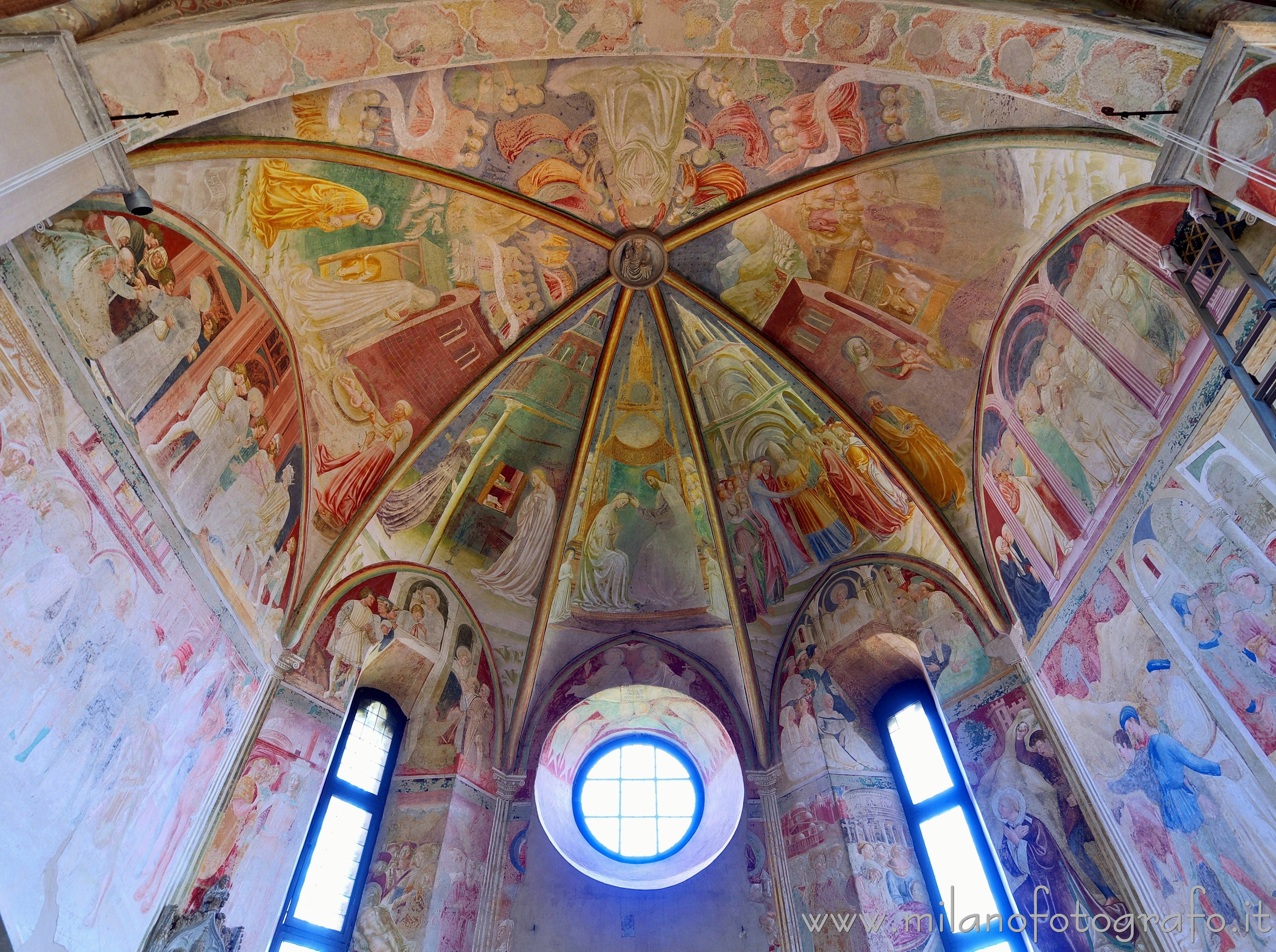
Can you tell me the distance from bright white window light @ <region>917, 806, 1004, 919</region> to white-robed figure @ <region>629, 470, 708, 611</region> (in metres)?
4.52

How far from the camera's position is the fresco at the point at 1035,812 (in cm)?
745

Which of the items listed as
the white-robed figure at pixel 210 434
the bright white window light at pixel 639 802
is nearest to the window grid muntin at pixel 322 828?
the bright white window light at pixel 639 802

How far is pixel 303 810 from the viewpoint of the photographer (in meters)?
8.59

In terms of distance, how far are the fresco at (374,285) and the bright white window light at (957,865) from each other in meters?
7.98

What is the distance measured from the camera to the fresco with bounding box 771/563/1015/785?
384 inches

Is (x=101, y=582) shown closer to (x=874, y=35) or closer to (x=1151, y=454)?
(x=874, y=35)

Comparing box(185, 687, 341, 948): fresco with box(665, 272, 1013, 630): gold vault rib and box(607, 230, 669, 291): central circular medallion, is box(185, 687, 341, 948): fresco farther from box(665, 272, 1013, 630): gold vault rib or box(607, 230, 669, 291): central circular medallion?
box(665, 272, 1013, 630): gold vault rib

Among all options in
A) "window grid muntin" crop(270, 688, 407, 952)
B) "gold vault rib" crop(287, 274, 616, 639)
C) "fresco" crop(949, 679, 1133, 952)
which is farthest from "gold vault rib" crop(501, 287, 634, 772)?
"fresco" crop(949, 679, 1133, 952)

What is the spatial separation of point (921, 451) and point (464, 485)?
6.23 meters

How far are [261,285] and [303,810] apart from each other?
218 inches

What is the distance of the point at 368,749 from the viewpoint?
10359 millimetres

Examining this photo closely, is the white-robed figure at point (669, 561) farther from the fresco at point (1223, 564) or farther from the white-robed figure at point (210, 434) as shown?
the fresco at point (1223, 564)

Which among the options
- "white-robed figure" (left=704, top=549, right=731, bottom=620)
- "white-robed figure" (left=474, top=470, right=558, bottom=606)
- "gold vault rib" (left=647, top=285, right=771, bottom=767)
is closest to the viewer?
"gold vault rib" (left=647, top=285, right=771, bottom=767)

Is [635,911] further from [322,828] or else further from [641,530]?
[641,530]
